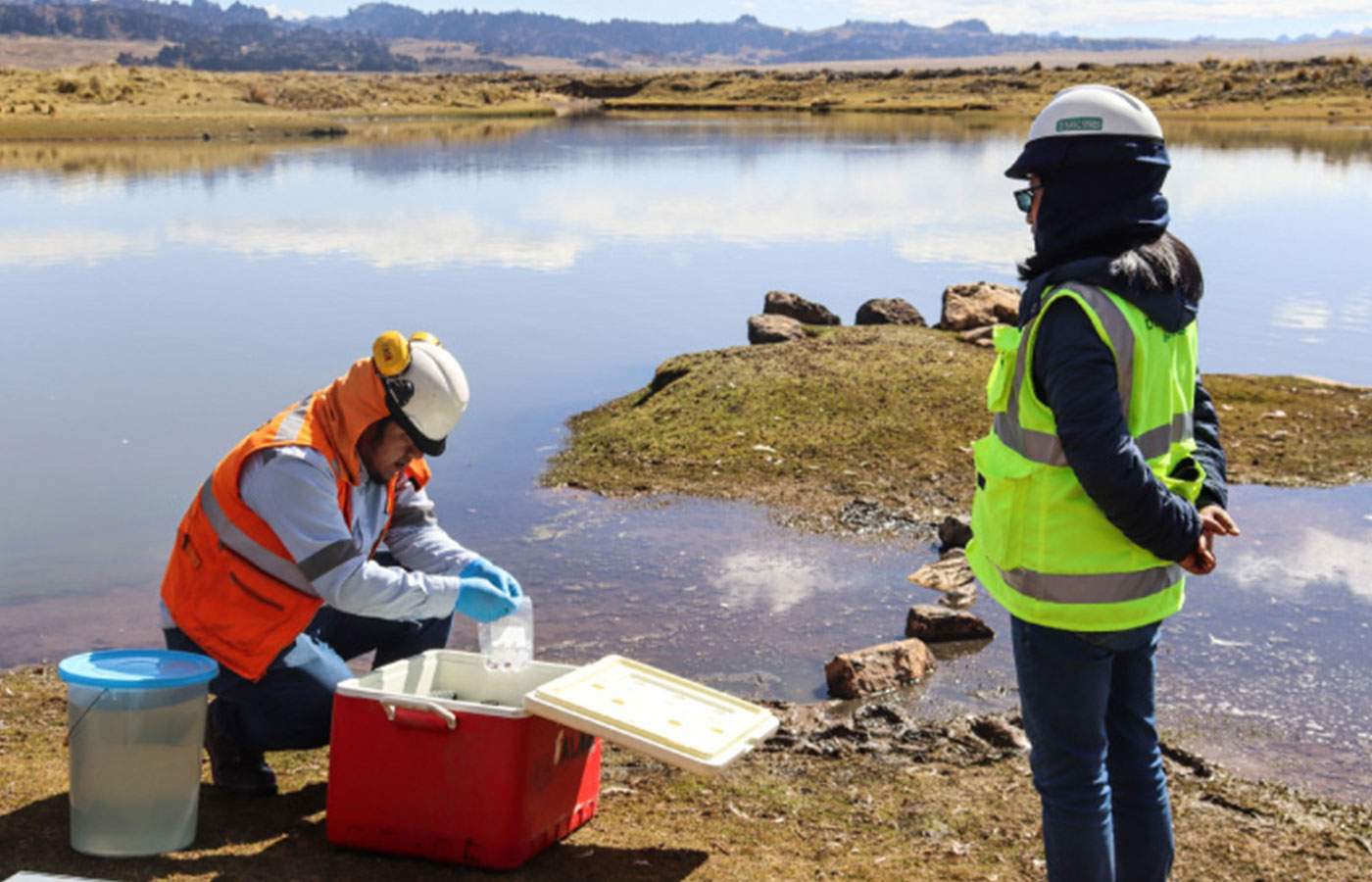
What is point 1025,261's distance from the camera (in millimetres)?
3287

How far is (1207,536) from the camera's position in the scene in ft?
10.4

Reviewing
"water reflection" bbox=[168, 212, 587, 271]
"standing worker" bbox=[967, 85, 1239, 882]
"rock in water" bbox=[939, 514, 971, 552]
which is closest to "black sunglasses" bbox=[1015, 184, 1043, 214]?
"standing worker" bbox=[967, 85, 1239, 882]

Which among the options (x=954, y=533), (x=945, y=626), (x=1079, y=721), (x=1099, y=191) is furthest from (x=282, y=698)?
(x=954, y=533)

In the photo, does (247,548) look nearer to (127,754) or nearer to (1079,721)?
(127,754)

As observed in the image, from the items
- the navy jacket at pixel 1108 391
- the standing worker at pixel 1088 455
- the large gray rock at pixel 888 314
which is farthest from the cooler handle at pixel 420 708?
the large gray rock at pixel 888 314

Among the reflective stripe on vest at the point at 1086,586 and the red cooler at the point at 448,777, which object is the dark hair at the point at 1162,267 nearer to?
the reflective stripe on vest at the point at 1086,586

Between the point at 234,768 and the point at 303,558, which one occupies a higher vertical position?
the point at 303,558

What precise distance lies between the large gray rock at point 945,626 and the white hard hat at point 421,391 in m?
3.01

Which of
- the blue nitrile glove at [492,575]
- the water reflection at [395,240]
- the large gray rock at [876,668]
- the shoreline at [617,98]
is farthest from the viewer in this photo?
the shoreline at [617,98]

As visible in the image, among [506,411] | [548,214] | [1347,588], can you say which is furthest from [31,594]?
[548,214]

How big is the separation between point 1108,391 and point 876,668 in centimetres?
311

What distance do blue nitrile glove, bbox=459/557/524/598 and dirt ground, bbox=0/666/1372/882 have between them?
72 cm

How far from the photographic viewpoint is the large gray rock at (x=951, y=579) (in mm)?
Result: 7031

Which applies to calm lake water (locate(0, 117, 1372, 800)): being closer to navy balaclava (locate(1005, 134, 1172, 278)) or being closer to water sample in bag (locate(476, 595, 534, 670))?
water sample in bag (locate(476, 595, 534, 670))
